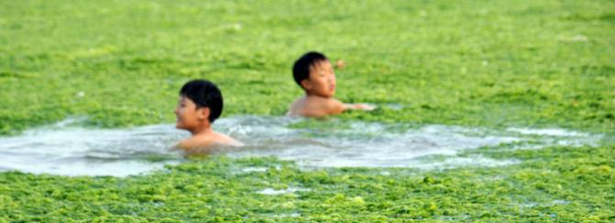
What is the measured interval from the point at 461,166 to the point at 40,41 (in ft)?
23.9

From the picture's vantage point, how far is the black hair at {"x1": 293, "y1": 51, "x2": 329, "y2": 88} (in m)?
9.28

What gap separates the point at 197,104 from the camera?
8070 mm

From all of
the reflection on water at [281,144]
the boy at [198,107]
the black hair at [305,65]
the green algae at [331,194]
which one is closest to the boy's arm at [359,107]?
the reflection on water at [281,144]

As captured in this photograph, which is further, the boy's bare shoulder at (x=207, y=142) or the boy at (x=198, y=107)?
the boy at (x=198, y=107)

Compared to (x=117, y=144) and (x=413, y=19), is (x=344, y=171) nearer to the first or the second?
(x=117, y=144)

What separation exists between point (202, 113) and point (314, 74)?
1476 millimetres

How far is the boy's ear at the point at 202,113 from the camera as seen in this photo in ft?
26.5

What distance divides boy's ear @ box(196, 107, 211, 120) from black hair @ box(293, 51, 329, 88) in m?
1.40

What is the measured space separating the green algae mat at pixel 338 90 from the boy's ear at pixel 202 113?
2.48ft

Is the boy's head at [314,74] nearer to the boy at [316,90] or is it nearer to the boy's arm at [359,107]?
the boy at [316,90]

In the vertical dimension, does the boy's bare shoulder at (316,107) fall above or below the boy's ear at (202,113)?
above

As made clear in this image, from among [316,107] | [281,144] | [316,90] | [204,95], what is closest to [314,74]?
[316,90]

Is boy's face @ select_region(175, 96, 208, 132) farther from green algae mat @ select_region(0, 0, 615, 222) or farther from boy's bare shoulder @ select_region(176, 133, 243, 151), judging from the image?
green algae mat @ select_region(0, 0, 615, 222)

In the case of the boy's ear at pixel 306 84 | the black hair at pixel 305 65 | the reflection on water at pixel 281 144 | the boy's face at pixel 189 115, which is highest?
the black hair at pixel 305 65
